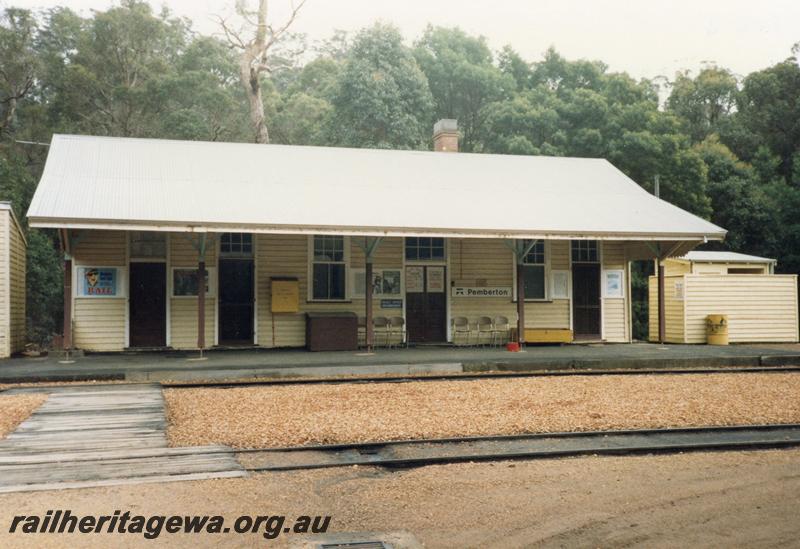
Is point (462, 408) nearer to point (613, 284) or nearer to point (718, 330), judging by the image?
point (613, 284)

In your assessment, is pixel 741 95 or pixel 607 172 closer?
pixel 607 172

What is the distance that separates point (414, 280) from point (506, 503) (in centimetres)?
1199

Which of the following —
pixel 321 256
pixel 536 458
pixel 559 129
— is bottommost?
pixel 536 458

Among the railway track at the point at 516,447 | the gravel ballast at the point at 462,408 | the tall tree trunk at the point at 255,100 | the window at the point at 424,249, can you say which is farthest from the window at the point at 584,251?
the tall tree trunk at the point at 255,100

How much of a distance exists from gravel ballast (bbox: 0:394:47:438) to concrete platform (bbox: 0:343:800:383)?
1.62 meters

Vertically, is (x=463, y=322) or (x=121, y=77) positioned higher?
(x=121, y=77)

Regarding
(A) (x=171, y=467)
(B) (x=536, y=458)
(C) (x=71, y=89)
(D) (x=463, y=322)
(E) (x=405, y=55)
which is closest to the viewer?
(A) (x=171, y=467)

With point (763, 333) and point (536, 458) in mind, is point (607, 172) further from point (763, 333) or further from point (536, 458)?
point (536, 458)

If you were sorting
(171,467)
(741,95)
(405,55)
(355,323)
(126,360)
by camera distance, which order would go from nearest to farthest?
(171,467)
(126,360)
(355,323)
(405,55)
(741,95)

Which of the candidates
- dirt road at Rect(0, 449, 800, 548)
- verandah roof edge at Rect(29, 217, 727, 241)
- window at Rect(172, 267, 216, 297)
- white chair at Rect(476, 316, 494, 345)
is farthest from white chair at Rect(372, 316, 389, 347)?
dirt road at Rect(0, 449, 800, 548)

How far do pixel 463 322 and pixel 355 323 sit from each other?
277 centimetres

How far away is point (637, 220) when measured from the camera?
16891 millimetres

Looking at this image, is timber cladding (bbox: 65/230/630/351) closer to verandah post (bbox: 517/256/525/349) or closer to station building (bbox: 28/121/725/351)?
station building (bbox: 28/121/725/351)

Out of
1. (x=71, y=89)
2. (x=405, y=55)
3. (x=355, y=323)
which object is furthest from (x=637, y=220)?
(x=71, y=89)
